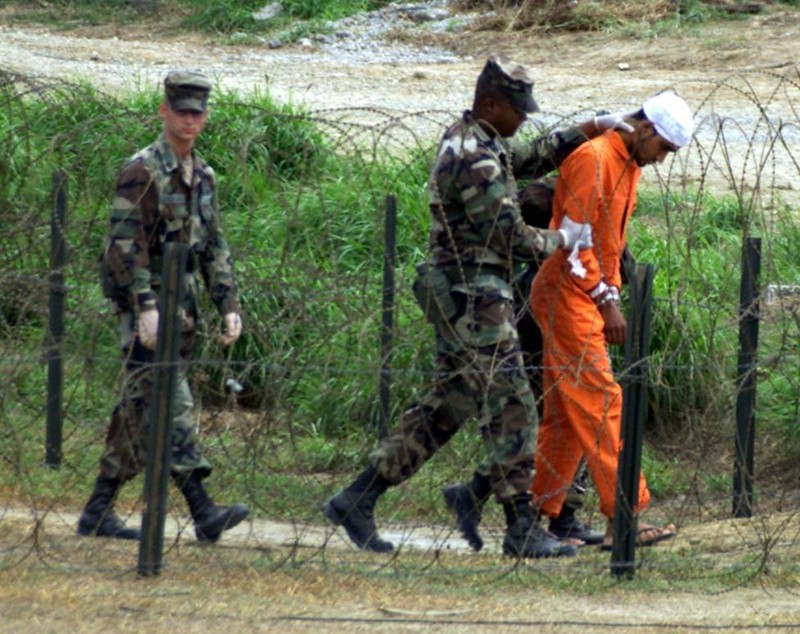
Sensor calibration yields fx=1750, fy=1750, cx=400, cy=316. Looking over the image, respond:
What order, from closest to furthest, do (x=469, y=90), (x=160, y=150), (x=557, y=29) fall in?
(x=160, y=150) < (x=469, y=90) < (x=557, y=29)

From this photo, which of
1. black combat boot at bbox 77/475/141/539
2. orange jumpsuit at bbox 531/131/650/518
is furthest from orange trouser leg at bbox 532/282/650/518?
black combat boot at bbox 77/475/141/539

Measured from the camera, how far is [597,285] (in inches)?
236

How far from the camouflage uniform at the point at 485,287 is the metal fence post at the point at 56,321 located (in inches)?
82.0

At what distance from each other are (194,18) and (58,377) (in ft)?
38.1

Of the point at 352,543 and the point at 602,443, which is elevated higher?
the point at 602,443

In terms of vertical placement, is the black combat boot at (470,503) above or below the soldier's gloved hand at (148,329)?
below

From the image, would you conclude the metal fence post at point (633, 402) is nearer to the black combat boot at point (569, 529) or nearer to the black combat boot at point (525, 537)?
the black combat boot at point (525, 537)

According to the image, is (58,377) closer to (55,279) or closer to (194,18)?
(55,279)

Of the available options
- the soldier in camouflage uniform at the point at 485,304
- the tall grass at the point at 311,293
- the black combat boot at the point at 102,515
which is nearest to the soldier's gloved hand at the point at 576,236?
the soldier in camouflage uniform at the point at 485,304

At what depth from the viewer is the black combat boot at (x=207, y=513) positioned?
5926 millimetres

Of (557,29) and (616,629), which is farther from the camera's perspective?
(557,29)

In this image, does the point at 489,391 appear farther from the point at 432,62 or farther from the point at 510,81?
the point at 432,62

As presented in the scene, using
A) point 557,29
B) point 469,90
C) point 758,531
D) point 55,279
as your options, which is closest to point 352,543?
point 758,531

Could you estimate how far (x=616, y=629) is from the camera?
4.97 m
